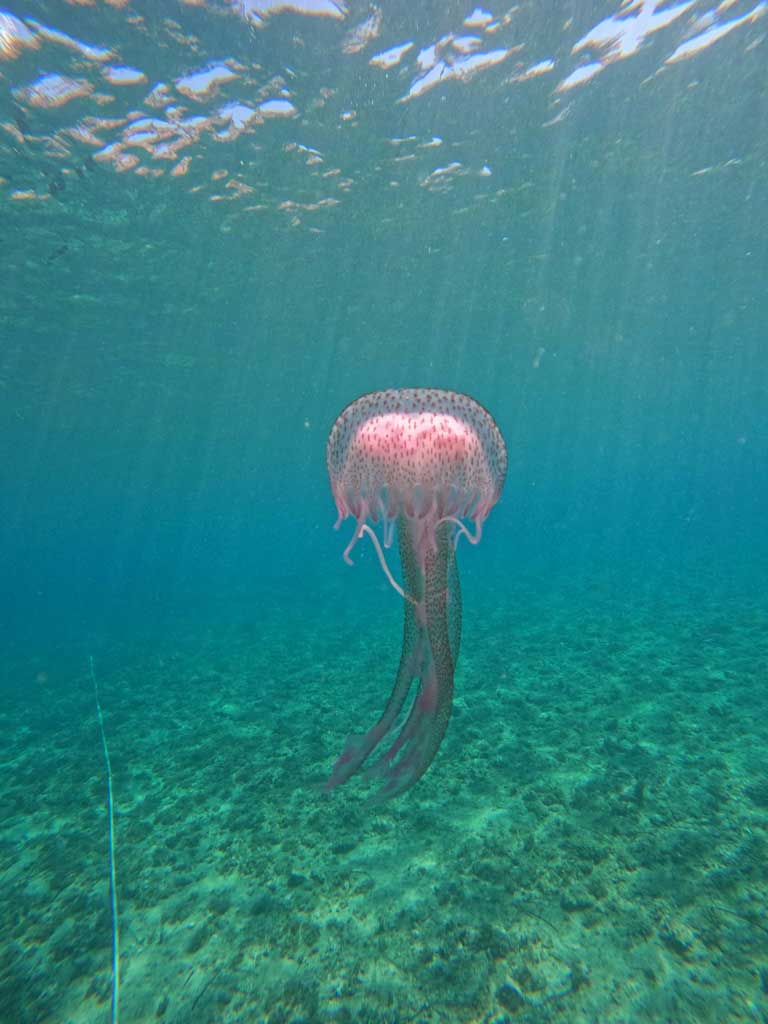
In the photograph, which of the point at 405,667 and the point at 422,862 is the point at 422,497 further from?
the point at 422,862

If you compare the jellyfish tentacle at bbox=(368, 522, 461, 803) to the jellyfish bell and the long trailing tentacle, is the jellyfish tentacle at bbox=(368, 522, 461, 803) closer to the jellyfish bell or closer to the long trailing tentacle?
the long trailing tentacle

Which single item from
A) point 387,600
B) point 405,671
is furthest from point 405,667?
point 387,600

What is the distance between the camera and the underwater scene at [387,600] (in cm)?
254

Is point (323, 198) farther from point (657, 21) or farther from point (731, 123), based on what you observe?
point (731, 123)

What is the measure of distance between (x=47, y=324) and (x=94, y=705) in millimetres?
11431

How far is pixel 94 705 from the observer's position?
25.4ft

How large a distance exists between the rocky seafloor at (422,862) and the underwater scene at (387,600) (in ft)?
0.08

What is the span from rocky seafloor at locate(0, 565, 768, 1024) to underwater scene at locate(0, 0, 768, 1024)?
2 centimetres

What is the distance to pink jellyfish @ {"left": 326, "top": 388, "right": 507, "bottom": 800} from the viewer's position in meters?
2.54

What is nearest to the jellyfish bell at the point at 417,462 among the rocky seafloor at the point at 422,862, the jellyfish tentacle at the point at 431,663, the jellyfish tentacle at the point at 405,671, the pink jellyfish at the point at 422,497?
the pink jellyfish at the point at 422,497

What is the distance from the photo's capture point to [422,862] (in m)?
3.10

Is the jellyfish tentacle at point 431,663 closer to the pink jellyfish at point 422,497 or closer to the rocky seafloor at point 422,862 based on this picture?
the pink jellyfish at point 422,497

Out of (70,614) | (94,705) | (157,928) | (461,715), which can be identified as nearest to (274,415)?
(70,614)

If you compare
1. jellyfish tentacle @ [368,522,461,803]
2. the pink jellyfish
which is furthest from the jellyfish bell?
jellyfish tentacle @ [368,522,461,803]
